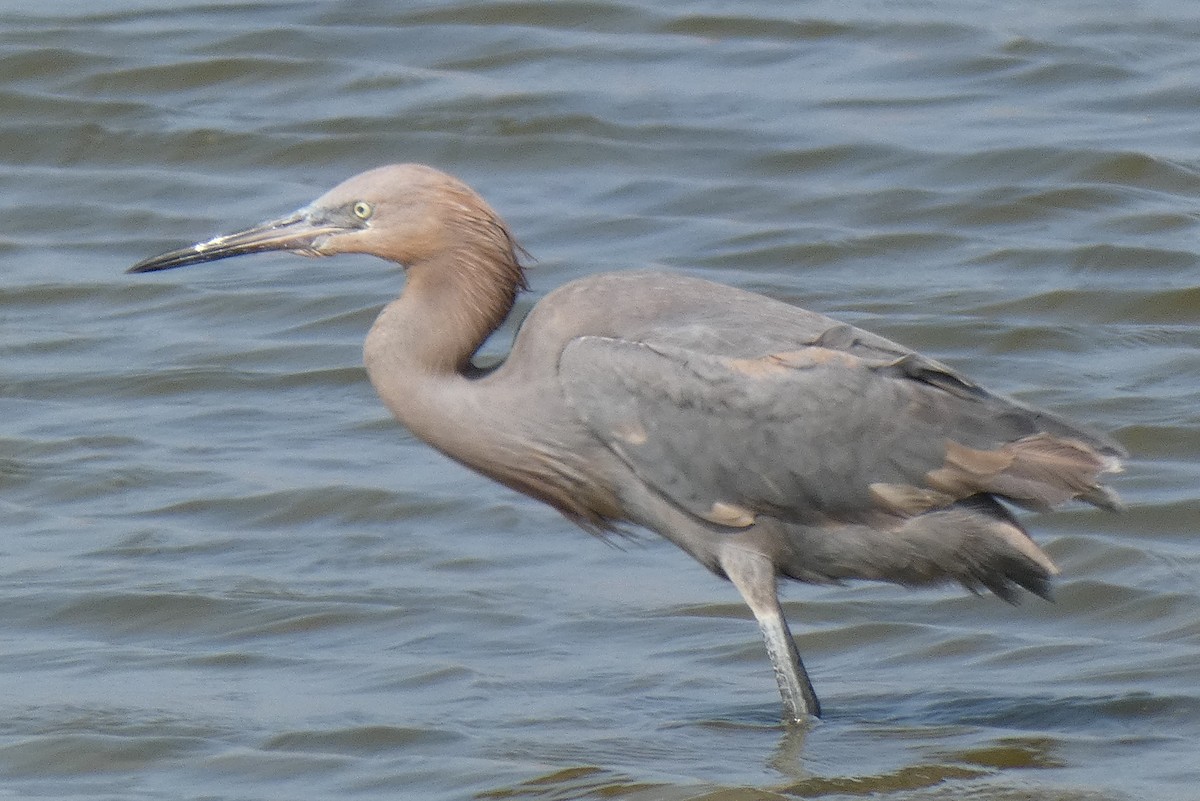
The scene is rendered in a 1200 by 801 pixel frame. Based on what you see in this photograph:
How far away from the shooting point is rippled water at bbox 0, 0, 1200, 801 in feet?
21.2

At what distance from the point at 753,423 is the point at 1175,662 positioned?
1549 millimetres

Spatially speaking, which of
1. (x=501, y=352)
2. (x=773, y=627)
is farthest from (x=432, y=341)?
(x=501, y=352)

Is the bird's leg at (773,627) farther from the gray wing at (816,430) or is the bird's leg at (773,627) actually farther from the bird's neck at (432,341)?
the bird's neck at (432,341)

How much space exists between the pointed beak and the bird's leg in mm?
1494

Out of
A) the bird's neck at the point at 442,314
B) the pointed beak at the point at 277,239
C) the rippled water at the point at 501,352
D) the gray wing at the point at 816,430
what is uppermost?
the pointed beak at the point at 277,239

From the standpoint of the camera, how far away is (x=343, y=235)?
6.65 m

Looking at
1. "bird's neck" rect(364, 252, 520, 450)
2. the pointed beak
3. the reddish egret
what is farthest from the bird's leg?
the pointed beak

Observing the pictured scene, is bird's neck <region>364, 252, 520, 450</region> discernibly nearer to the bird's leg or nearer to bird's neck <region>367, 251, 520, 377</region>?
bird's neck <region>367, 251, 520, 377</region>

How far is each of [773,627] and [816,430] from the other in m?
0.58

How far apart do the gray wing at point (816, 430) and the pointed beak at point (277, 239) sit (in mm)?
842

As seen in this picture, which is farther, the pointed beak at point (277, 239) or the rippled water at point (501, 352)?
the pointed beak at point (277, 239)

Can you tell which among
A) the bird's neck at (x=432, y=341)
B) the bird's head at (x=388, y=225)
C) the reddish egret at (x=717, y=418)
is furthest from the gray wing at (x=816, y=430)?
the bird's head at (x=388, y=225)

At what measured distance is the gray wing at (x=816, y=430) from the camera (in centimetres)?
632

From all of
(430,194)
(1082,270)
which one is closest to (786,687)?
(430,194)
